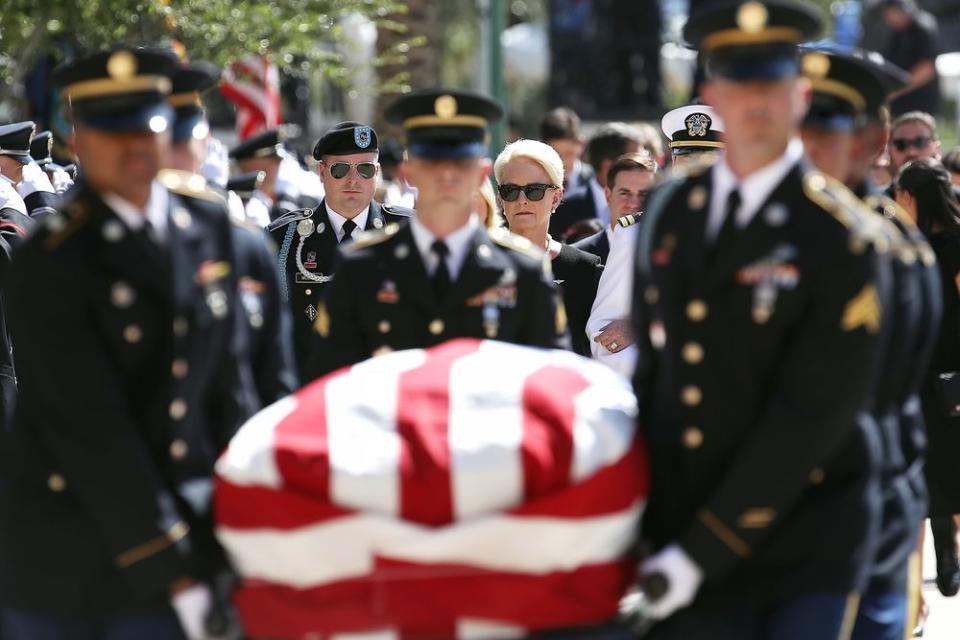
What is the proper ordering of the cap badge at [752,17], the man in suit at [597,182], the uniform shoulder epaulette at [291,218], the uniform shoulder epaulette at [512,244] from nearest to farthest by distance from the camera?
1. the cap badge at [752,17]
2. the uniform shoulder epaulette at [512,244]
3. the uniform shoulder epaulette at [291,218]
4. the man in suit at [597,182]

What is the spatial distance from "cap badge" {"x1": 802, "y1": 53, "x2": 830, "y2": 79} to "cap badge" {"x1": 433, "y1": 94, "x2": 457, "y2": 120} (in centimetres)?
95

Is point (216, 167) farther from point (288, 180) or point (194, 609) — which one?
point (194, 609)

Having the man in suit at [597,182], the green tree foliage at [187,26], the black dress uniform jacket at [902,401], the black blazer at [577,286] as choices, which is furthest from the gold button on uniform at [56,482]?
the green tree foliage at [187,26]

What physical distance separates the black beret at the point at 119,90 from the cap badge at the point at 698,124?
3.87 metres

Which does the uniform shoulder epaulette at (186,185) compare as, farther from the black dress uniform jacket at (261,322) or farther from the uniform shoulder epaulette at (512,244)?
the uniform shoulder epaulette at (512,244)

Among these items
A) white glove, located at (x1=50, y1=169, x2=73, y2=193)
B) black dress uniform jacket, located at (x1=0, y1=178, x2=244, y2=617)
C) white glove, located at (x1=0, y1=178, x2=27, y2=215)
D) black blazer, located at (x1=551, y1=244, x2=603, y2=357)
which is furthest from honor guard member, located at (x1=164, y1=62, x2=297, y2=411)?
white glove, located at (x1=50, y1=169, x2=73, y2=193)

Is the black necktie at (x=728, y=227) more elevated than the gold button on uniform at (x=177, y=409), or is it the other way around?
the black necktie at (x=728, y=227)

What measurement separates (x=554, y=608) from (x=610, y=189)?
435 centimetres

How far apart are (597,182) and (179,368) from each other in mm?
6742

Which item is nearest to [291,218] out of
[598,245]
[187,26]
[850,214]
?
[598,245]

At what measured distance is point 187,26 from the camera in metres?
11.7

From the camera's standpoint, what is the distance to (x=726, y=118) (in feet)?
11.7

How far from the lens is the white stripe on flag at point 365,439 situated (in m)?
3.37

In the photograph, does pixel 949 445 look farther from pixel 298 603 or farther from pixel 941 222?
pixel 298 603
